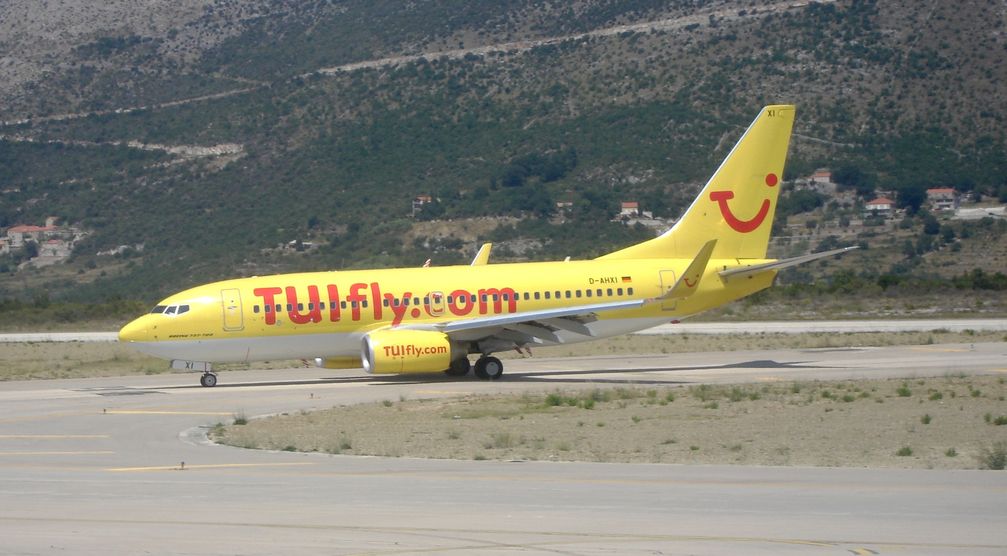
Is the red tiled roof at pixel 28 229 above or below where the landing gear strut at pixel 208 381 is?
above

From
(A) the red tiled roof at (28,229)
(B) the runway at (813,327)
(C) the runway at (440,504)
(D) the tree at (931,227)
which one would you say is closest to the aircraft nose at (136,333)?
(C) the runway at (440,504)

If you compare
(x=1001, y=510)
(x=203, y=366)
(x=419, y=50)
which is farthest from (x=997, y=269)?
(x=1001, y=510)

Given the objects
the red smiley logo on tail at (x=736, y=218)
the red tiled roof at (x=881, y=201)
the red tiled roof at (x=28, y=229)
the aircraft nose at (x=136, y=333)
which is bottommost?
the aircraft nose at (x=136, y=333)

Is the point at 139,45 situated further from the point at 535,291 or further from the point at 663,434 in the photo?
the point at 663,434

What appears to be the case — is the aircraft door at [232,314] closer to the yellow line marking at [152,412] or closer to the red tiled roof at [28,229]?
the yellow line marking at [152,412]

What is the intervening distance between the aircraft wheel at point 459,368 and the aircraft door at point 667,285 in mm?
5839

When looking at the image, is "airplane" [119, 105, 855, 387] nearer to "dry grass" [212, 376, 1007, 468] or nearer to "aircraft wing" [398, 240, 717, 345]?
"aircraft wing" [398, 240, 717, 345]

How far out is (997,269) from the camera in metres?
82.2

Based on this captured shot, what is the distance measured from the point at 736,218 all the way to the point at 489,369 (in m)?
9.31

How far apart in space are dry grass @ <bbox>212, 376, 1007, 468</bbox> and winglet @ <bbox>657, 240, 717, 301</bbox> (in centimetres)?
454

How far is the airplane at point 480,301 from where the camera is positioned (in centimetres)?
3466

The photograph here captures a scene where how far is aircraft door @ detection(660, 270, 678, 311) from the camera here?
37.3 meters

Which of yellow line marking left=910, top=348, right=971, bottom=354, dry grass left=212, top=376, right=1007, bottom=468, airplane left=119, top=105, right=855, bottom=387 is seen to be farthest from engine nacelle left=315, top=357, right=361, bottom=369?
yellow line marking left=910, top=348, right=971, bottom=354

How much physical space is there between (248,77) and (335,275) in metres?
82.2
